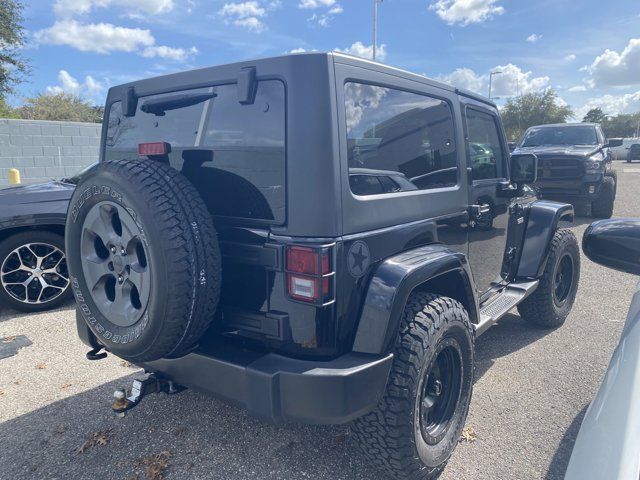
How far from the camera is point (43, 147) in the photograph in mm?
12164

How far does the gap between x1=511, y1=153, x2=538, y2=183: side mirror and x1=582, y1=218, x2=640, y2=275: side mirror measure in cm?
180

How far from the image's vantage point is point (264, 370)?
191cm

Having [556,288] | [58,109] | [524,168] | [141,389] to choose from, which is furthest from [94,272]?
[58,109]

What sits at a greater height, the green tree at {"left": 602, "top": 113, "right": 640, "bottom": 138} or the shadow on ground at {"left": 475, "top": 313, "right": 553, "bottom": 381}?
the green tree at {"left": 602, "top": 113, "right": 640, "bottom": 138}

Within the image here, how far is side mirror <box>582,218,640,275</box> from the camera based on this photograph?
1771mm

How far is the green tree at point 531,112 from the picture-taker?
47062 mm

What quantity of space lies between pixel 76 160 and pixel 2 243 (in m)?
9.29

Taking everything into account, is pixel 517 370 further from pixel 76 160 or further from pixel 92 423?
pixel 76 160

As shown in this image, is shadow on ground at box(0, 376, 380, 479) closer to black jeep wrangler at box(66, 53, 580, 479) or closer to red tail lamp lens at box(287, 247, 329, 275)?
black jeep wrangler at box(66, 53, 580, 479)

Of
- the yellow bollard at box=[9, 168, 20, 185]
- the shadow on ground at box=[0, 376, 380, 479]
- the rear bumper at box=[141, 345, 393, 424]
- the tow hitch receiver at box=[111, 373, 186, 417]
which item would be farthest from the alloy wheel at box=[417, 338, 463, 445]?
the yellow bollard at box=[9, 168, 20, 185]

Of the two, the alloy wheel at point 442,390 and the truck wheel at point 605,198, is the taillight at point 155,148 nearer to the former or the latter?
the alloy wheel at point 442,390

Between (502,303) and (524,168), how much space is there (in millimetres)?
1089

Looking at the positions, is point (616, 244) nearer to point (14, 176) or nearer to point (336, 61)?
point (336, 61)

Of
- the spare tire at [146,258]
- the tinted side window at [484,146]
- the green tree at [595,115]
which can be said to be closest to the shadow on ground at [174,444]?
the spare tire at [146,258]
